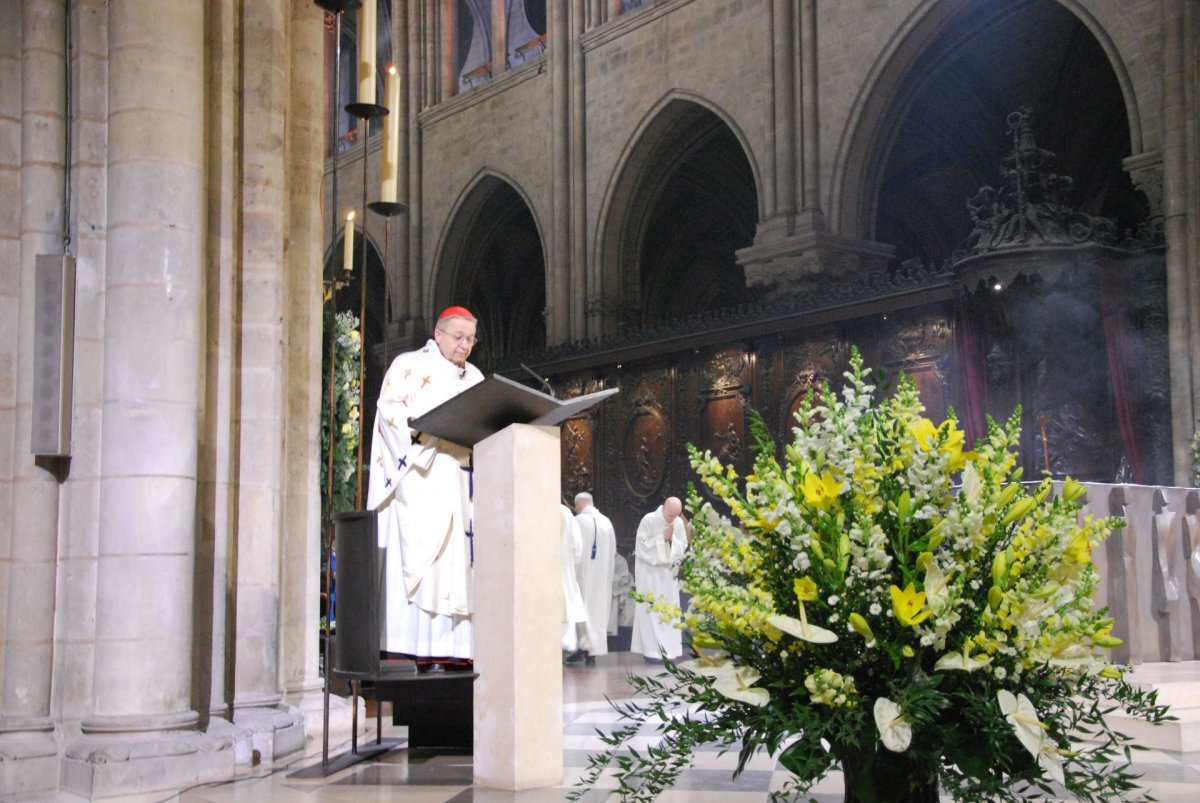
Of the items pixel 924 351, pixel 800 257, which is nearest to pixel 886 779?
pixel 924 351

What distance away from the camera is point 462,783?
450cm

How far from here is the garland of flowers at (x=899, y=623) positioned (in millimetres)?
2047

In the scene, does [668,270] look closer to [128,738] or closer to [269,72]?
[269,72]

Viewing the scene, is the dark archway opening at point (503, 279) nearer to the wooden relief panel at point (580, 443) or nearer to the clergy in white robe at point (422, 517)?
the wooden relief panel at point (580, 443)

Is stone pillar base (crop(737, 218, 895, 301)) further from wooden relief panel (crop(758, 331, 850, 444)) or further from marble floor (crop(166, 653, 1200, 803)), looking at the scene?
marble floor (crop(166, 653, 1200, 803))

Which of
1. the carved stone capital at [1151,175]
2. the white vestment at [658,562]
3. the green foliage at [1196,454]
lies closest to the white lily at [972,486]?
the green foliage at [1196,454]

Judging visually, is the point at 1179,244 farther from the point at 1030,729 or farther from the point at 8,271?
the point at 1030,729

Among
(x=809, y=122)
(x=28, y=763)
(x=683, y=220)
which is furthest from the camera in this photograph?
(x=683, y=220)

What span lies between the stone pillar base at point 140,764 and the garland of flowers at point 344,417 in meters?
2.97

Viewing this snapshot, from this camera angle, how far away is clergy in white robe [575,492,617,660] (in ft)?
→ 40.4

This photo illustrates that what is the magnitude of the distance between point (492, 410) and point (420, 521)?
2.46ft

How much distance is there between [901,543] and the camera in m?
2.14

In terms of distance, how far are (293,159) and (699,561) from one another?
485cm

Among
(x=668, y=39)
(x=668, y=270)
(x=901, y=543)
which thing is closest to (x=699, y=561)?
(x=901, y=543)
